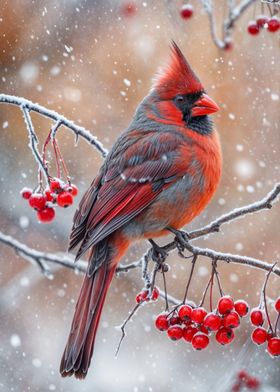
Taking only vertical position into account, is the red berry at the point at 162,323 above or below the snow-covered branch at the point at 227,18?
below

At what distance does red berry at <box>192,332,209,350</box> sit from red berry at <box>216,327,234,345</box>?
2 centimetres

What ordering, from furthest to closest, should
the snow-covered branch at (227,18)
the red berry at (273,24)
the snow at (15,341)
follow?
the snow at (15,341) → the snow-covered branch at (227,18) → the red berry at (273,24)

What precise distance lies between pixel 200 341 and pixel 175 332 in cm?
5

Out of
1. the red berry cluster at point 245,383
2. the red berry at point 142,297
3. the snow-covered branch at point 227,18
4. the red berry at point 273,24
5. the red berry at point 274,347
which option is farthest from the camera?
the red berry cluster at point 245,383

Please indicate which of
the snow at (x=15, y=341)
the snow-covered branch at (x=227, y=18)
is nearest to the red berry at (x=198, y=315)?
the snow-covered branch at (x=227, y=18)

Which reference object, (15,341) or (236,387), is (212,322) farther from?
(15,341)

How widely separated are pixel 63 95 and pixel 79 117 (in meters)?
0.11

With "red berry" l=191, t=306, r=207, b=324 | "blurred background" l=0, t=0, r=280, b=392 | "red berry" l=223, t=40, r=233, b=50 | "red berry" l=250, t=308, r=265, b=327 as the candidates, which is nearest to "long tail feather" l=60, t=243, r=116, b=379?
"red berry" l=191, t=306, r=207, b=324

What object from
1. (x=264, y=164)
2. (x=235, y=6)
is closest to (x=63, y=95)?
(x=235, y=6)

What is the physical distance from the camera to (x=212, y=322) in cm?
136

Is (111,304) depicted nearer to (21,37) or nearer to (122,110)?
(122,110)

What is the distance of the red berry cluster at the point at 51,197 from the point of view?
1.53 meters

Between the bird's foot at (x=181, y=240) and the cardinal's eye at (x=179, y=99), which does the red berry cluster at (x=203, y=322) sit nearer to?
the bird's foot at (x=181, y=240)

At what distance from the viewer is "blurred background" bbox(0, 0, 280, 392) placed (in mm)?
2143
